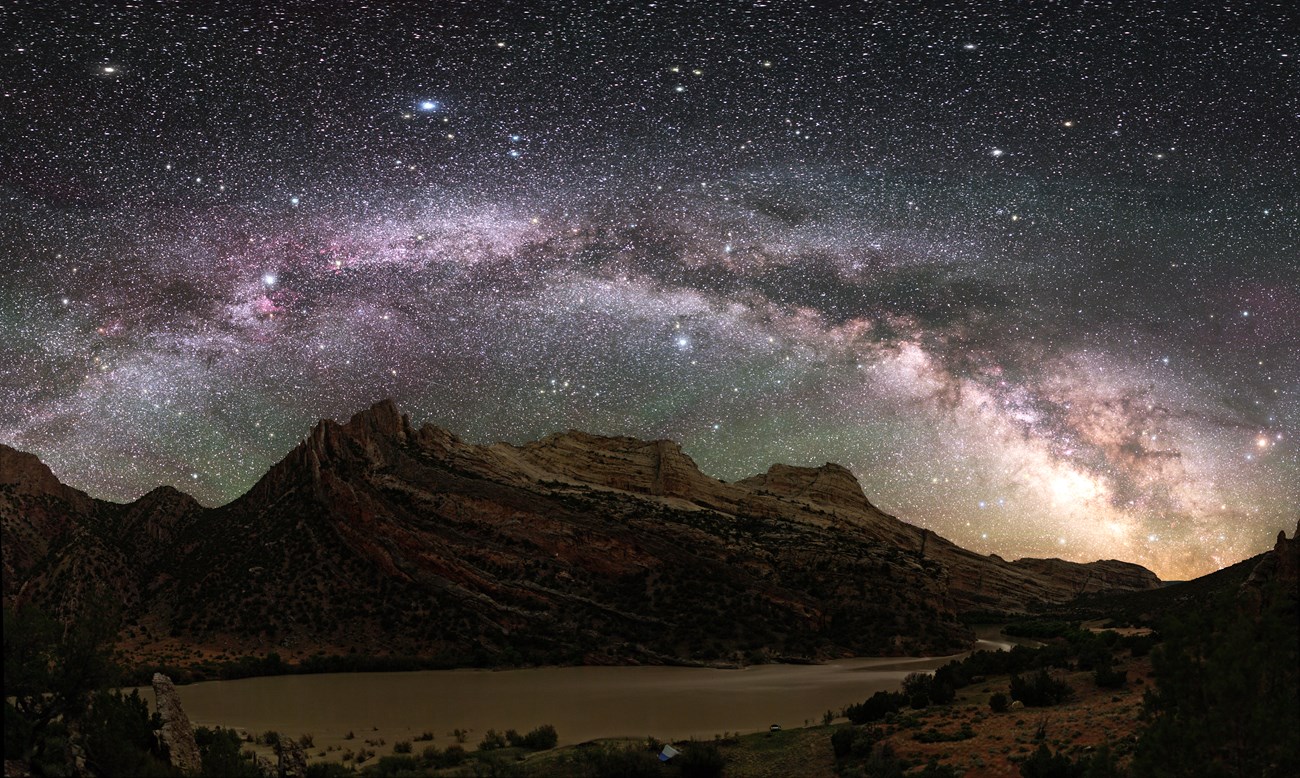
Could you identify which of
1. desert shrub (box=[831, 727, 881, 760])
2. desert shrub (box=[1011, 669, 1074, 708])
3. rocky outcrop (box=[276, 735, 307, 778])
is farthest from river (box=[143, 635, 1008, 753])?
desert shrub (box=[1011, 669, 1074, 708])

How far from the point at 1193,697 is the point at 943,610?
170 feet

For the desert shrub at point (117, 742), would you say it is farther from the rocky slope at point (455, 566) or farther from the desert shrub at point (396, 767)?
the rocky slope at point (455, 566)

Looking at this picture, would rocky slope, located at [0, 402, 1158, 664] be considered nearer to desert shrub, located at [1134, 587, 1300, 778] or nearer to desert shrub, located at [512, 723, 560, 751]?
desert shrub, located at [512, 723, 560, 751]

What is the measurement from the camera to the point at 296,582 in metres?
50.9

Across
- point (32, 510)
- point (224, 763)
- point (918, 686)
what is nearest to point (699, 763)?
point (224, 763)

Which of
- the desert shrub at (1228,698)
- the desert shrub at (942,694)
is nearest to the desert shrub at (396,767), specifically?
the desert shrub at (1228,698)

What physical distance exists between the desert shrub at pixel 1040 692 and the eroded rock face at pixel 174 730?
76.0 ft

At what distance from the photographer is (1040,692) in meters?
23.4

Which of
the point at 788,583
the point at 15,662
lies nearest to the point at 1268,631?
the point at 15,662

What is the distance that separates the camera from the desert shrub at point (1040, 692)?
914 inches

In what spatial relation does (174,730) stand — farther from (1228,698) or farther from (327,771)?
(1228,698)

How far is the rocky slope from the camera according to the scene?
48562 millimetres

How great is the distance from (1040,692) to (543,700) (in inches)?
789

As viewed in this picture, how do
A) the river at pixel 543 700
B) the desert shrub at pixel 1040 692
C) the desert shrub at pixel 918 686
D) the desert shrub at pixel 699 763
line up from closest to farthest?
the desert shrub at pixel 699 763, the desert shrub at pixel 1040 692, the river at pixel 543 700, the desert shrub at pixel 918 686
